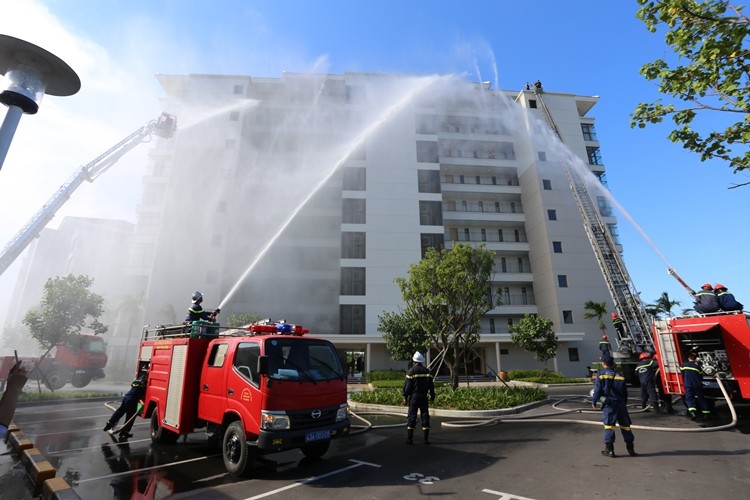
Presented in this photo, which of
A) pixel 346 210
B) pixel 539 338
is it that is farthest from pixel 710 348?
pixel 346 210

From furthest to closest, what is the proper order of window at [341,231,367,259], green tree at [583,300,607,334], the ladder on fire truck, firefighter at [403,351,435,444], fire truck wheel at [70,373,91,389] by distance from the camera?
window at [341,231,367,259], green tree at [583,300,607,334], fire truck wheel at [70,373,91,389], the ladder on fire truck, firefighter at [403,351,435,444]

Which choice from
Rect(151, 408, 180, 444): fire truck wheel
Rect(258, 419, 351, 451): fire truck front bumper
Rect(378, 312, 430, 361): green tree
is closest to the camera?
Rect(258, 419, 351, 451): fire truck front bumper

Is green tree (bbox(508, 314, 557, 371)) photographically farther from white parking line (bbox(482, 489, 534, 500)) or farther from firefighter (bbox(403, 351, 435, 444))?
white parking line (bbox(482, 489, 534, 500))

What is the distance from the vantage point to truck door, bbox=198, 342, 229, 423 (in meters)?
5.95

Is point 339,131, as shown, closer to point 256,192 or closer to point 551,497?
point 256,192

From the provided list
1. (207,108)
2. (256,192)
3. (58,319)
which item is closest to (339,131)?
(256,192)

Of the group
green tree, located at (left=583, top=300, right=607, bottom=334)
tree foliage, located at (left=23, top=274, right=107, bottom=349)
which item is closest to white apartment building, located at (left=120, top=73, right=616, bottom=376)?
green tree, located at (left=583, top=300, right=607, bottom=334)

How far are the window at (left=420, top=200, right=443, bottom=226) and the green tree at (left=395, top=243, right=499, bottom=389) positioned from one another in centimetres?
2076

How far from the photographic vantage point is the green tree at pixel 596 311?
102 feet

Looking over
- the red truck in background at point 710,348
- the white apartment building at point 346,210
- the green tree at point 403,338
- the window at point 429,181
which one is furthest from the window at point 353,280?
the red truck in background at point 710,348

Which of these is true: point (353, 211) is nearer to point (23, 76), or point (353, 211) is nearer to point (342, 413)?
point (342, 413)

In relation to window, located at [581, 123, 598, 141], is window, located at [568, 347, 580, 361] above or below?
below

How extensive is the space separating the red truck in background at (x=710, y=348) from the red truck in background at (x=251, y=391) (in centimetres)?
924

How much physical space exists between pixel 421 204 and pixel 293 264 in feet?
46.6
